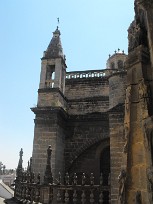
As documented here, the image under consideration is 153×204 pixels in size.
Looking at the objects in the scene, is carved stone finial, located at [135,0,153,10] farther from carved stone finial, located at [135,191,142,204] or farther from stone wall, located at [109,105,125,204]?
stone wall, located at [109,105,125,204]

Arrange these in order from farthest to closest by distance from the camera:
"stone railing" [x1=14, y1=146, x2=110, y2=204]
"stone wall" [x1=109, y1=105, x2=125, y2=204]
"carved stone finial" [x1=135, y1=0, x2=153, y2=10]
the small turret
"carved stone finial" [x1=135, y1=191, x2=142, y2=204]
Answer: the small turret, "stone wall" [x1=109, y1=105, x2=125, y2=204], "stone railing" [x1=14, y1=146, x2=110, y2=204], "carved stone finial" [x1=135, y1=0, x2=153, y2=10], "carved stone finial" [x1=135, y1=191, x2=142, y2=204]

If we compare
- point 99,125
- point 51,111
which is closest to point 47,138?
point 51,111

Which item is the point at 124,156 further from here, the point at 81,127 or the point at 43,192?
the point at 81,127

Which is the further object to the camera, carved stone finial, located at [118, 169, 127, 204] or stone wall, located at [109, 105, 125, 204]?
stone wall, located at [109, 105, 125, 204]

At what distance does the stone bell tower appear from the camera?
1034 cm

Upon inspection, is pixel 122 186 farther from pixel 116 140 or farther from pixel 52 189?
pixel 116 140

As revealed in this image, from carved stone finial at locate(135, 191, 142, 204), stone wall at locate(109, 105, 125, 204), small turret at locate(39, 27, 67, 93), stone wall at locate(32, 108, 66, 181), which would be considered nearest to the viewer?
carved stone finial at locate(135, 191, 142, 204)

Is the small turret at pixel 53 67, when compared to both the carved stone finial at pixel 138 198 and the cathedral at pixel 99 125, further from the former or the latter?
the carved stone finial at pixel 138 198

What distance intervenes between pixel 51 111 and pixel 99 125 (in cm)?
269

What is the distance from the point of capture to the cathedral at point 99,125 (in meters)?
2.47

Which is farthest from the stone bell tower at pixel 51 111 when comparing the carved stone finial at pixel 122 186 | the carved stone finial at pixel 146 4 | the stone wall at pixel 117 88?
the carved stone finial at pixel 146 4

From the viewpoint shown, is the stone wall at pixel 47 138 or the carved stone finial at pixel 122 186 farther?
the stone wall at pixel 47 138

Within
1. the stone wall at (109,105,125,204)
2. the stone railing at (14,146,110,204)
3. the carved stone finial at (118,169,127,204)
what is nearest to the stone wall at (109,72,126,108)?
the stone wall at (109,105,125,204)

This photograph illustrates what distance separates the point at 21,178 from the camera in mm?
8930
